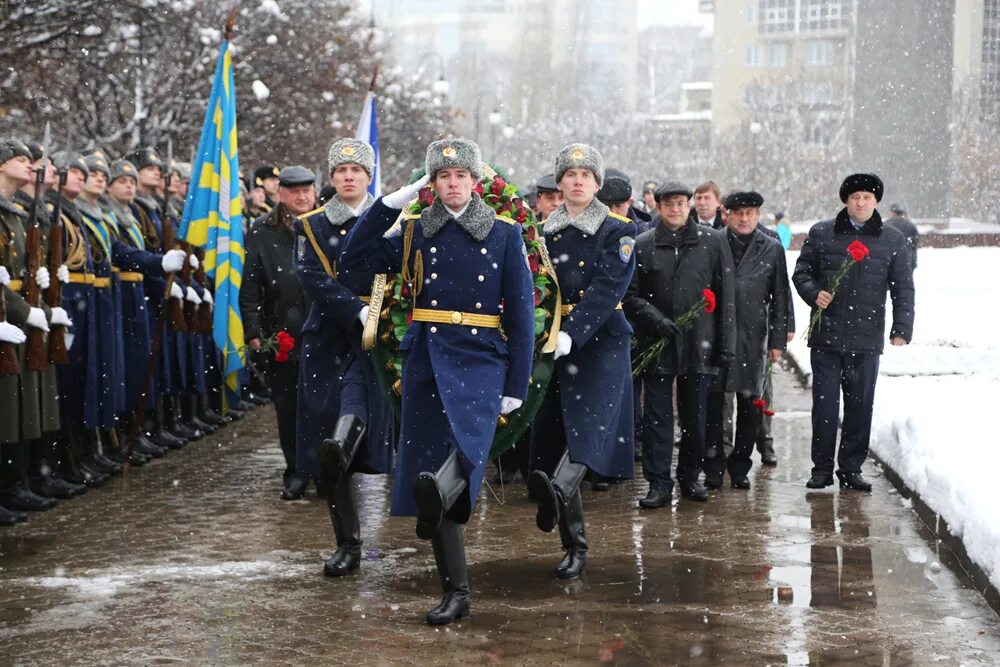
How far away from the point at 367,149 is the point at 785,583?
3.23 metres

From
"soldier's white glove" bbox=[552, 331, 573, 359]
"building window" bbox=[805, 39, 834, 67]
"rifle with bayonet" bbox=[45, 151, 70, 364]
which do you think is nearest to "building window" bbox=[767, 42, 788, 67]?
"building window" bbox=[805, 39, 834, 67]

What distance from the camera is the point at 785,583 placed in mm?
8156

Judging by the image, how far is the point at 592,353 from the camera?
885 cm

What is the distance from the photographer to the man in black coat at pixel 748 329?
444 inches

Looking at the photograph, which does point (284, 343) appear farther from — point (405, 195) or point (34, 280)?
point (405, 195)

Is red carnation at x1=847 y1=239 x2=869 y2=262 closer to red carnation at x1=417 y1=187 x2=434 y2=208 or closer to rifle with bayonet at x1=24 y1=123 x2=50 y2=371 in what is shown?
red carnation at x1=417 y1=187 x2=434 y2=208

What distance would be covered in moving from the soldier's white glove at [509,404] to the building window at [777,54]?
10456 cm

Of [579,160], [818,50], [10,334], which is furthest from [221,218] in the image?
[818,50]

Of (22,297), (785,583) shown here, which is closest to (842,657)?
(785,583)

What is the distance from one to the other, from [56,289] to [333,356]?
2220 mm

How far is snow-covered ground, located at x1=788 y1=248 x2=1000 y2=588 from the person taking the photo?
8812 mm

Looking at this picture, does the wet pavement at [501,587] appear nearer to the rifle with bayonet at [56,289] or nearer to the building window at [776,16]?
the rifle with bayonet at [56,289]

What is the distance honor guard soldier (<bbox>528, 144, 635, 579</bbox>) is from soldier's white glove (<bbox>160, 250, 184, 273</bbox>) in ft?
12.2

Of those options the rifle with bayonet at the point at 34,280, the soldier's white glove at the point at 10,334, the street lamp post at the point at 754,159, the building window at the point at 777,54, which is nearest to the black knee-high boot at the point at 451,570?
the soldier's white glove at the point at 10,334
